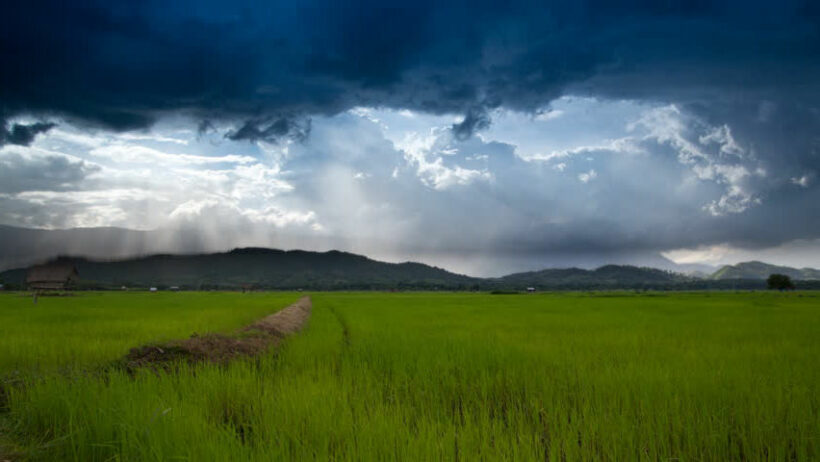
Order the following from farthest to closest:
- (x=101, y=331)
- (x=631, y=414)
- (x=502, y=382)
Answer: (x=101, y=331)
(x=502, y=382)
(x=631, y=414)

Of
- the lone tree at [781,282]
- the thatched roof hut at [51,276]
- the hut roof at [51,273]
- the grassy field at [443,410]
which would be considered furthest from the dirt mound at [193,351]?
the lone tree at [781,282]

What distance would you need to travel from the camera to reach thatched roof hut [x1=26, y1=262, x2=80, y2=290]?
193 ft

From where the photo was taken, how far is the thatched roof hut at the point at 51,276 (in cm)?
5890

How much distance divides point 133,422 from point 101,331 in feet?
Answer: 34.5

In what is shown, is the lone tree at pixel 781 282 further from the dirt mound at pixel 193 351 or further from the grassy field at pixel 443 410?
the dirt mound at pixel 193 351

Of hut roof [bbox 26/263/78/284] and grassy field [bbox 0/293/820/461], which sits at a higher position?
hut roof [bbox 26/263/78/284]

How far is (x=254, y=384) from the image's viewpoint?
4785 mm

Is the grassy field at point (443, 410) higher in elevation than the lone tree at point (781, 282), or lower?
lower

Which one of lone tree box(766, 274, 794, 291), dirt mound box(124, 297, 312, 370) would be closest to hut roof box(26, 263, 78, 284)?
dirt mound box(124, 297, 312, 370)

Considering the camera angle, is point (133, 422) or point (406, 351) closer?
point (133, 422)

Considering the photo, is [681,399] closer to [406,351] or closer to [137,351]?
[406,351]

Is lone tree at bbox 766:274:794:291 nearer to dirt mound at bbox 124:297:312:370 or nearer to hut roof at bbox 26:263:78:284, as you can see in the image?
dirt mound at bbox 124:297:312:370

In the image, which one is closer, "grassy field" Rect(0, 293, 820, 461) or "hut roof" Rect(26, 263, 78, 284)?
"grassy field" Rect(0, 293, 820, 461)

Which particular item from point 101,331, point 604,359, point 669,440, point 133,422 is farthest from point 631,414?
point 101,331
